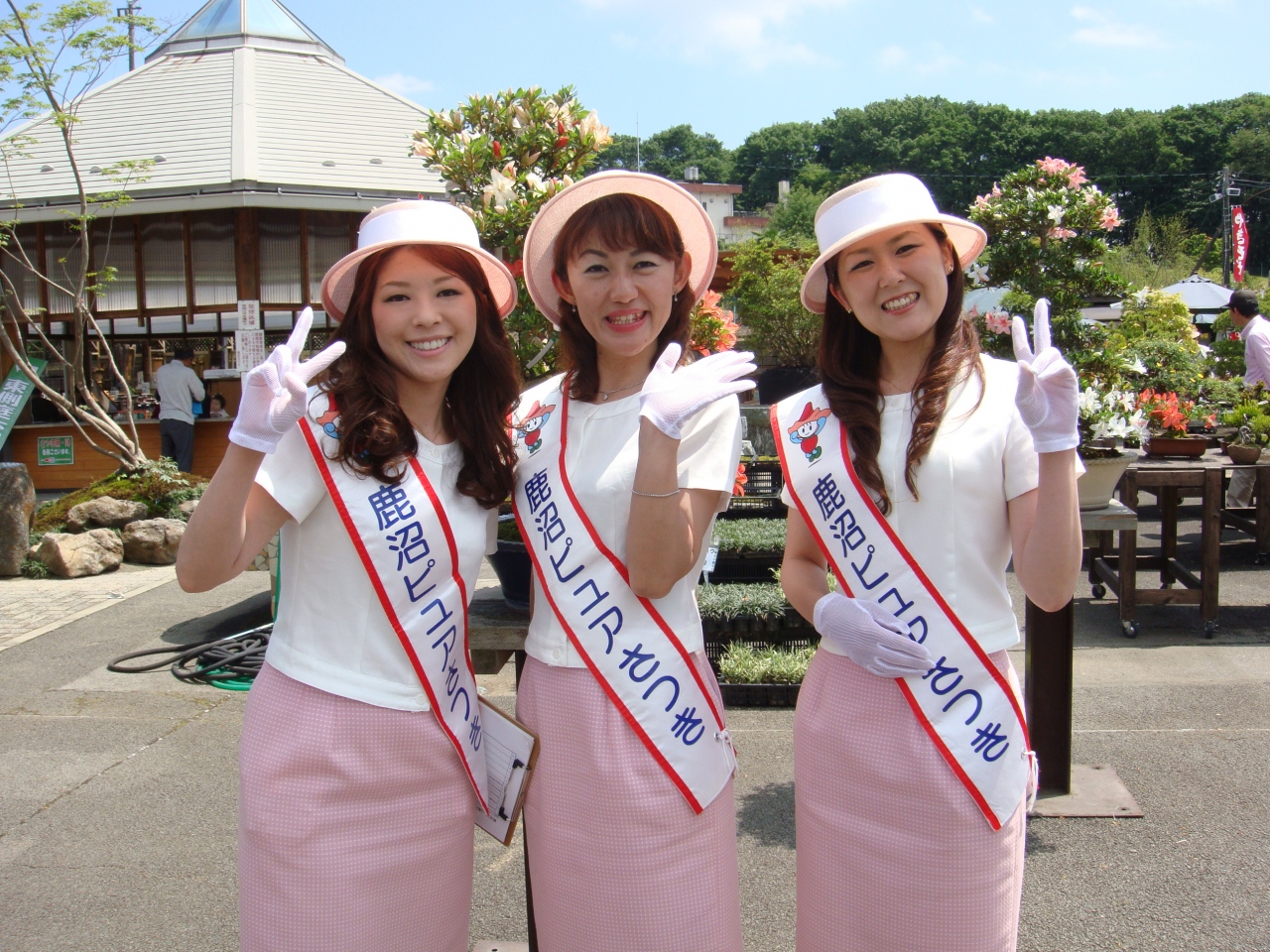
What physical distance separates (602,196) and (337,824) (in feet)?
4.02

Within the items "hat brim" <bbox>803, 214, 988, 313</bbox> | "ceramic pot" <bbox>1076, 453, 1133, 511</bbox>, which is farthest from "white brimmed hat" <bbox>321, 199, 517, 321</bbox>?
"ceramic pot" <bbox>1076, 453, 1133, 511</bbox>

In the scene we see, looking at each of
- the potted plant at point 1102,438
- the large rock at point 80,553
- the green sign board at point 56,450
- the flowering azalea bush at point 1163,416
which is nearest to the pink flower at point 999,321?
the flowering azalea bush at point 1163,416

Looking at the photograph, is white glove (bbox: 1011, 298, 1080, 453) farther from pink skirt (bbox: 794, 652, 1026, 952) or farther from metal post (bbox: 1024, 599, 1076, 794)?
metal post (bbox: 1024, 599, 1076, 794)

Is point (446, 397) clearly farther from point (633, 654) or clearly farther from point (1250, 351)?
point (1250, 351)

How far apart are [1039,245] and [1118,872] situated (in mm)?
4008

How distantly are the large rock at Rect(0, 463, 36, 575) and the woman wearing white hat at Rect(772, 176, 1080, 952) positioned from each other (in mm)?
7622

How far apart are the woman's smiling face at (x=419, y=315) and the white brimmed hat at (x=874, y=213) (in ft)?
2.24

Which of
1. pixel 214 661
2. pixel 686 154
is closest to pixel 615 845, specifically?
pixel 214 661

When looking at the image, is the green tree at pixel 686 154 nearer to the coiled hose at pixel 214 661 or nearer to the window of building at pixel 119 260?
the window of building at pixel 119 260

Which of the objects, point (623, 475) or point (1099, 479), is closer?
point (623, 475)

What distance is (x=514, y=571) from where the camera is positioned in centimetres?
232

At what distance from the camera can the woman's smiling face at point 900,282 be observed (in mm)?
1696

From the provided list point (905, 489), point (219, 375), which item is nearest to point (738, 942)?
point (905, 489)

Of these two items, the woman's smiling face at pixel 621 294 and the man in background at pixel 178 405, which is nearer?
the woman's smiling face at pixel 621 294
